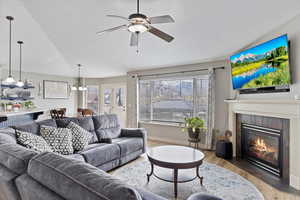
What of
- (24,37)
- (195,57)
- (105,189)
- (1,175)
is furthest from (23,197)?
(24,37)

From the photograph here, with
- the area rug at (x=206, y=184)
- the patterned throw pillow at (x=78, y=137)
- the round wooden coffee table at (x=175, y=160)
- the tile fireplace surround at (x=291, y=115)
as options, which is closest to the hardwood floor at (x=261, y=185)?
the area rug at (x=206, y=184)

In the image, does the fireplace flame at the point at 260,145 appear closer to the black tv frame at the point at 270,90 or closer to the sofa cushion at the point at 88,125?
the black tv frame at the point at 270,90

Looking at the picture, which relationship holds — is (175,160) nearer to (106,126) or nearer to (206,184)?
(206,184)

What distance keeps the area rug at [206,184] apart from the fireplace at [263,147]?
0.71m

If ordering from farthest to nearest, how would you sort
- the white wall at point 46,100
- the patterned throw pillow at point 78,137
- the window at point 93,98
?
the window at point 93,98 < the white wall at point 46,100 < the patterned throw pillow at point 78,137

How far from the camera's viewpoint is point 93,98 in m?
7.50

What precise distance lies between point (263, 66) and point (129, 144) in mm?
2892

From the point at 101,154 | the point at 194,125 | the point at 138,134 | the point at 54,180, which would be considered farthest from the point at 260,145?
the point at 54,180

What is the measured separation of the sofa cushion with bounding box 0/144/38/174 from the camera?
1.08 m

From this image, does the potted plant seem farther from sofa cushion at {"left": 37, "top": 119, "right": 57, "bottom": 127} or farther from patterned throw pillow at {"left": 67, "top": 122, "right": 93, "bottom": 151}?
sofa cushion at {"left": 37, "top": 119, "right": 57, "bottom": 127}

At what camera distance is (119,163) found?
10.0ft

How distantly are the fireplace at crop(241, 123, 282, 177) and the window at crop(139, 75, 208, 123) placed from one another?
1.21 m

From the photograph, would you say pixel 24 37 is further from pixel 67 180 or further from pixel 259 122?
pixel 259 122

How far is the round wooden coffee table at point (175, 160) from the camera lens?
2.14m
